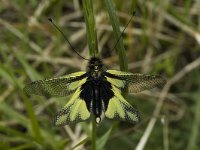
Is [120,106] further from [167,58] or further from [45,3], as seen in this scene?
[45,3]

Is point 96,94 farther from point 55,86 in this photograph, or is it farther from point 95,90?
point 55,86

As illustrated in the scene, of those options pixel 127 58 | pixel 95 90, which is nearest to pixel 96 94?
Answer: pixel 95 90

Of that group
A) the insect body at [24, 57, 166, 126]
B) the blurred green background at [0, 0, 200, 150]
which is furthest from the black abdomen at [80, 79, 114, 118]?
the blurred green background at [0, 0, 200, 150]

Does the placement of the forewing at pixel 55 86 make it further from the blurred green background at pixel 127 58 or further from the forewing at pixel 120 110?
the blurred green background at pixel 127 58

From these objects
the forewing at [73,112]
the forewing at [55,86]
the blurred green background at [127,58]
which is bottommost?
the forewing at [73,112]

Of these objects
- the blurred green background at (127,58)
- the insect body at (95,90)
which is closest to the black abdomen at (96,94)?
the insect body at (95,90)

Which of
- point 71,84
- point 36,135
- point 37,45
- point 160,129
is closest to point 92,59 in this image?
point 71,84

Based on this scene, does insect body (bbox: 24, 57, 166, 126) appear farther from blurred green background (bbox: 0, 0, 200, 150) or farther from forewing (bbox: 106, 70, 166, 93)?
blurred green background (bbox: 0, 0, 200, 150)
